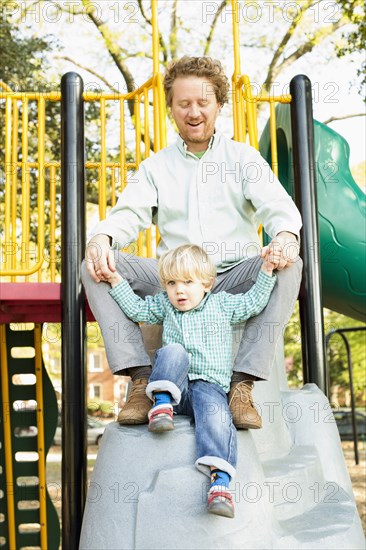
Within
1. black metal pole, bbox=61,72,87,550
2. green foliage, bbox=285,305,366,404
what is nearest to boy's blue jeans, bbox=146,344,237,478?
black metal pole, bbox=61,72,87,550

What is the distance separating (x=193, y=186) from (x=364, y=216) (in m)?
2.72

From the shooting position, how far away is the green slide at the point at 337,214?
5.62 m

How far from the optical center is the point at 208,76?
320 cm

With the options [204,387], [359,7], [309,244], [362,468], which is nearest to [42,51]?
[359,7]

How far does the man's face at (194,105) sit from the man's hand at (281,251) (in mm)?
717

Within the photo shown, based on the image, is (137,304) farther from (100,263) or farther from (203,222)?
(203,222)

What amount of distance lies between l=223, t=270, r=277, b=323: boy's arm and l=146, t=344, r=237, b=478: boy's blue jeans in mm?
286

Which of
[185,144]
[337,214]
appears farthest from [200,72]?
[337,214]

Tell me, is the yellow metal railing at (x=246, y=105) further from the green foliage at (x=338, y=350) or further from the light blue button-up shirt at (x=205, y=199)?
the green foliage at (x=338, y=350)

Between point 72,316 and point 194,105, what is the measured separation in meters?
1.14

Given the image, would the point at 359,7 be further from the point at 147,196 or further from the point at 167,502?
the point at 167,502

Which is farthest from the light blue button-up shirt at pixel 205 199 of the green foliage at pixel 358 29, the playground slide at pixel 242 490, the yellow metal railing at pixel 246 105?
the green foliage at pixel 358 29

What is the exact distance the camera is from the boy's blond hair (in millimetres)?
2648

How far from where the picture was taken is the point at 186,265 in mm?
2643
